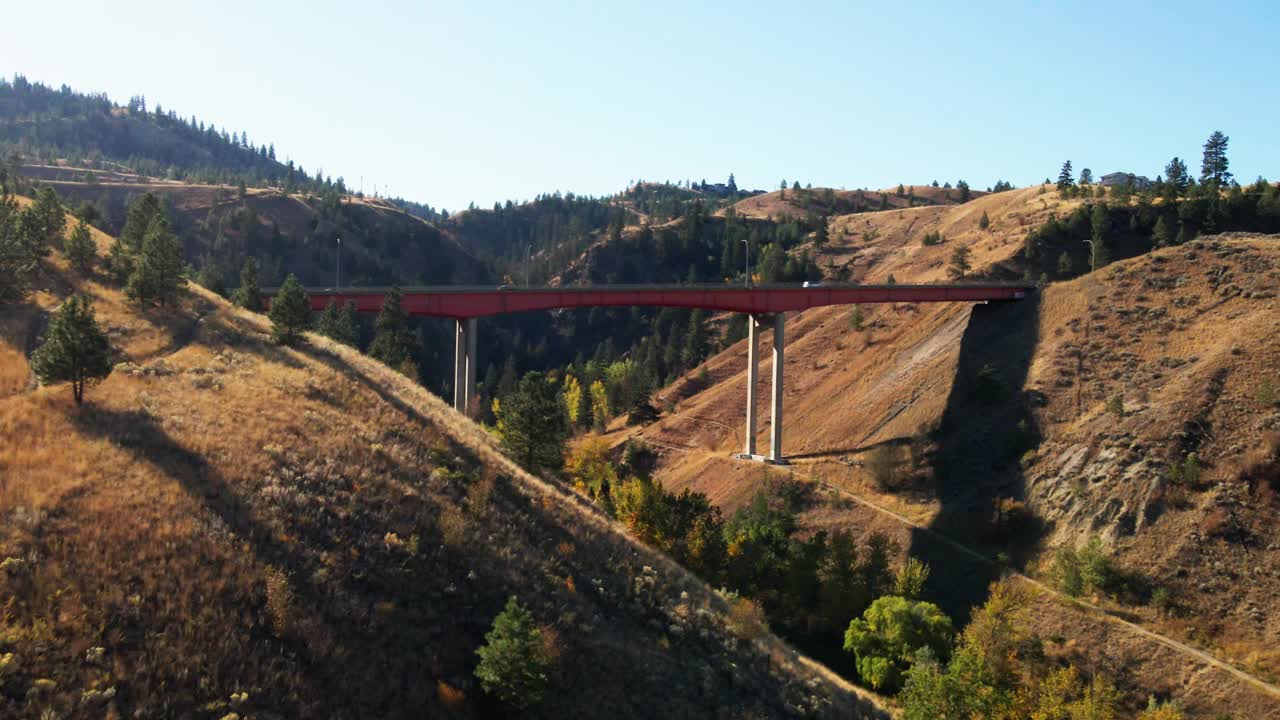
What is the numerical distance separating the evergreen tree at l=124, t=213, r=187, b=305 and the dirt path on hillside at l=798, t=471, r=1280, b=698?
51.4 metres

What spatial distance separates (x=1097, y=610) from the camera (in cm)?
4703

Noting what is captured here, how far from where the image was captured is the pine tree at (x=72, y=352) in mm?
27609

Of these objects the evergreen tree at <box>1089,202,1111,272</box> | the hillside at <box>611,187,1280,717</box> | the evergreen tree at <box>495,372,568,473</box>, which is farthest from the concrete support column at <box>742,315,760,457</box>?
the evergreen tree at <box>1089,202,1111,272</box>

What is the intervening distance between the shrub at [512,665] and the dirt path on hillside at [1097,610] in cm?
3860

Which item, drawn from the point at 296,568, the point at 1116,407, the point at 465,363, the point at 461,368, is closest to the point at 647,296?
the point at 465,363

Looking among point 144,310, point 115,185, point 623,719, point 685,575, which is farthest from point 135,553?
point 115,185

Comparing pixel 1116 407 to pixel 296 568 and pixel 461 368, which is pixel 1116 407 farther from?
pixel 296 568

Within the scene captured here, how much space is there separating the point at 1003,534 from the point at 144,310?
5874cm

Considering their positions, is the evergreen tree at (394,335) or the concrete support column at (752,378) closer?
the evergreen tree at (394,335)

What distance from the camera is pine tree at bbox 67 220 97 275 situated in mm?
45875

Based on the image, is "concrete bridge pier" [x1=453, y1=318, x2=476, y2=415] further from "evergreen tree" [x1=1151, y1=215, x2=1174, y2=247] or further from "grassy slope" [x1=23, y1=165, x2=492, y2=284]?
"grassy slope" [x1=23, y1=165, x2=492, y2=284]

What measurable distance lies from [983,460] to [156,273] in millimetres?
60491

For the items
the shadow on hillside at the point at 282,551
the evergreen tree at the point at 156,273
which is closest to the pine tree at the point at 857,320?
the evergreen tree at the point at 156,273

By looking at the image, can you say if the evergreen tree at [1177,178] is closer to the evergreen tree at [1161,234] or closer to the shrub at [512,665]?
the evergreen tree at [1161,234]
